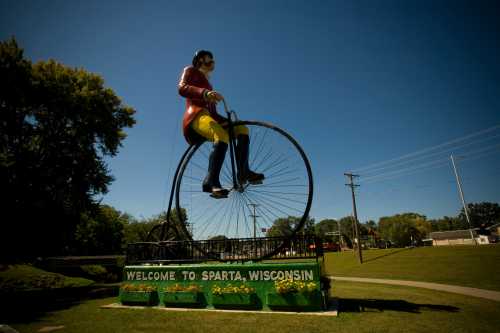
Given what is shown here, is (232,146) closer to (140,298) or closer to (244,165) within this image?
(244,165)

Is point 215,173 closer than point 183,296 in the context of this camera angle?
Yes

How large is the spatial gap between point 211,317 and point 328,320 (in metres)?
3.34

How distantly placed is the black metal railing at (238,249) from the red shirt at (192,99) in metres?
3.63

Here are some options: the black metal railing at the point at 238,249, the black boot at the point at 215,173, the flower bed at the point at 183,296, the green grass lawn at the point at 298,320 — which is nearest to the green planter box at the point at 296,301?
the green grass lawn at the point at 298,320

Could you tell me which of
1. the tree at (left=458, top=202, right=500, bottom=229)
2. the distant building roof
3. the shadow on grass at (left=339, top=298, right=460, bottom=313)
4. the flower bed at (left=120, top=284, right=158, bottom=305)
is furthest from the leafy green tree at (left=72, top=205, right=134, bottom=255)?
the tree at (left=458, top=202, right=500, bottom=229)

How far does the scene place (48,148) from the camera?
16297 mm

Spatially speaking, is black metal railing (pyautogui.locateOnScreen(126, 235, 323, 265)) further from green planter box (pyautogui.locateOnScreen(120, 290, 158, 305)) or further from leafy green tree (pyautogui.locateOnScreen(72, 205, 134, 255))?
leafy green tree (pyautogui.locateOnScreen(72, 205, 134, 255))

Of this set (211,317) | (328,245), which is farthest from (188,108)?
(328,245)

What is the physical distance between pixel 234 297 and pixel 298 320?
7.72 feet

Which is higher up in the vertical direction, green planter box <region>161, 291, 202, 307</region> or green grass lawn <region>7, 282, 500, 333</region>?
green planter box <region>161, 291, 202, 307</region>

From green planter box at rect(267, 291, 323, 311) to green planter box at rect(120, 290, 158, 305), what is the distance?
4517 millimetres

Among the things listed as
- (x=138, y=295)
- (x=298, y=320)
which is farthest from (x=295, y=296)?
(x=138, y=295)

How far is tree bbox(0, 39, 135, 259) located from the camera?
578 inches

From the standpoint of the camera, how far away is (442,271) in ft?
62.8
